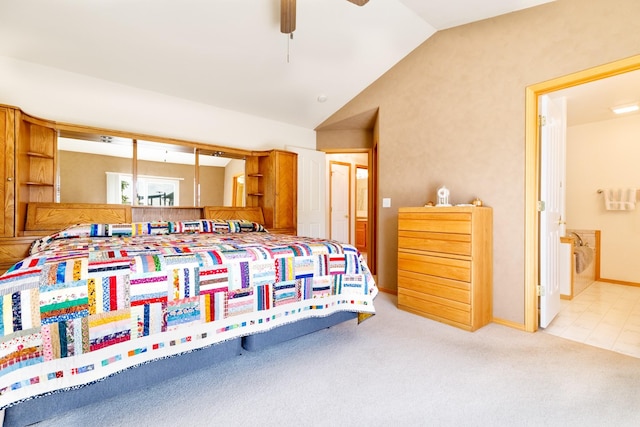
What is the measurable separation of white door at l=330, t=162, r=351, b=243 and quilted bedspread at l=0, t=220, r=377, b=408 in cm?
410

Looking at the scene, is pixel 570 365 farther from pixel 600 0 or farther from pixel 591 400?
pixel 600 0

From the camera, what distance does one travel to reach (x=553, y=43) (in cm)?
237

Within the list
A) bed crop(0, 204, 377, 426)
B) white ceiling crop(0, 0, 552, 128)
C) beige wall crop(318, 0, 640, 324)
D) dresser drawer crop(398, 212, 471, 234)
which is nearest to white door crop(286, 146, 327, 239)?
white ceiling crop(0, 0, 552, 128)

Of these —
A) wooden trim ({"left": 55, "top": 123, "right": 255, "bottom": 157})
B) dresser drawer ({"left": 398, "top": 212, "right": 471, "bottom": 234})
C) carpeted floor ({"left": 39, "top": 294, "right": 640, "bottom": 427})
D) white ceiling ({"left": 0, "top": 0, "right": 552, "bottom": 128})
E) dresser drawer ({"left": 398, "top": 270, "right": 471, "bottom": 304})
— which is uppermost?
white ceiling ({"left": 0, "top": 0, "right": 552, "bottom": 128})

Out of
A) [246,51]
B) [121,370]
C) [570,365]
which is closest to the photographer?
[121,370]

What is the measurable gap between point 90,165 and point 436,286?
3.80 metres

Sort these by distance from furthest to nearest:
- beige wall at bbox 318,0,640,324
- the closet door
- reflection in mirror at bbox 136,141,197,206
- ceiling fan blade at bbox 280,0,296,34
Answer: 1. reflection in mirror at bbox 136,141,197,206
2. the closet door
3. beige wall at bbox 318,0,640,324
4. ceiling fan blade at bbox 280,0,296,34

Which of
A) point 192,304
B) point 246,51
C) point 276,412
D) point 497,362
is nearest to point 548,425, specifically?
point 497,362

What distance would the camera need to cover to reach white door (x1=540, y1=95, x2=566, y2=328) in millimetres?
2531

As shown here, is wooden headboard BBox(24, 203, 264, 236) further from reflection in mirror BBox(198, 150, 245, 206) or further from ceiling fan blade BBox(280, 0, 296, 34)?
ceiling fan blade BBox(280, 0, 296, 34)

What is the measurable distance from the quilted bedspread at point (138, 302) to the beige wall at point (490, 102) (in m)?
1.65

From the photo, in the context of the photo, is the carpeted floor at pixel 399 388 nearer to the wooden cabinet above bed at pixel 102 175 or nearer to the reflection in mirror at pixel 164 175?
the wooden cabinet above bed at pixel 102 175

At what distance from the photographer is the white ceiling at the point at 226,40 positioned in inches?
98.1

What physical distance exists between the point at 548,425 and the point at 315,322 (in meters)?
1.39
